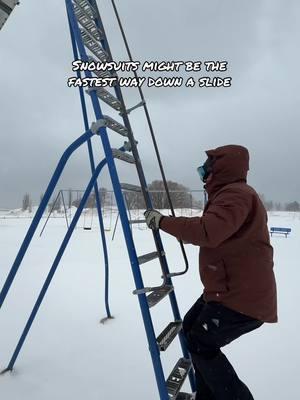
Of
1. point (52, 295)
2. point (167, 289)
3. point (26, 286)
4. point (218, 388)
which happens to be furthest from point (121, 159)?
point (26, 286)

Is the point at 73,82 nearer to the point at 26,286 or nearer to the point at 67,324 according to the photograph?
the point at 67,324

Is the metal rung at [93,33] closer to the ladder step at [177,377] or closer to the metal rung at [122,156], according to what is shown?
the metal rung at [122,156]

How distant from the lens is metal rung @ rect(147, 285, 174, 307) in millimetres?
1925

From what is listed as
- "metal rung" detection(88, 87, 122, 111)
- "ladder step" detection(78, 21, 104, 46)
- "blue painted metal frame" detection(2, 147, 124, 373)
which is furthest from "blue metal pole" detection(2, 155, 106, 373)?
"ladder step" detection(78, 21, 104, 46)

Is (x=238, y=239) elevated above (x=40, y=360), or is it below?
above

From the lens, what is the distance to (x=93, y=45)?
8.37 ft

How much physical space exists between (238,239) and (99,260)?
22.2ft

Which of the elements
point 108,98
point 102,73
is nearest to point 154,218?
point 108,98

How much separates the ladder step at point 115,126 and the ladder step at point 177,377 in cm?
175

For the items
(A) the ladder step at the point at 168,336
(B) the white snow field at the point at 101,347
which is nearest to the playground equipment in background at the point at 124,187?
(A) the ladder step at the point at 168,336

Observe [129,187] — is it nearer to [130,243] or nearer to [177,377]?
[130,243]

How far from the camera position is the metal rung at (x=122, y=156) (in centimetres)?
218

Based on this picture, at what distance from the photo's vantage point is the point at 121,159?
230cm

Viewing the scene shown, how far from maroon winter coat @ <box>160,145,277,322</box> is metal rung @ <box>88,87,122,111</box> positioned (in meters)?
0.98
